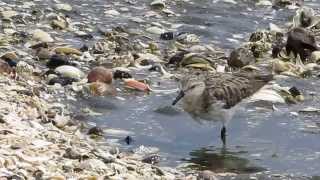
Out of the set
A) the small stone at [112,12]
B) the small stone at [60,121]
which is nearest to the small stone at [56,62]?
the small stone at [60,121]

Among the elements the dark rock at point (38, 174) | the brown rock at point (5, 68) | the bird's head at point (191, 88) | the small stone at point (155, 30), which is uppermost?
the dark rock at point (38, 174)

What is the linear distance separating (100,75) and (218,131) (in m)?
1.85

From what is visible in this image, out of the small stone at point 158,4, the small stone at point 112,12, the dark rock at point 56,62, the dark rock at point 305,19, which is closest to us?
the dark rock at point 56,62

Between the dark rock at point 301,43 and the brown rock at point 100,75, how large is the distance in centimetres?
302

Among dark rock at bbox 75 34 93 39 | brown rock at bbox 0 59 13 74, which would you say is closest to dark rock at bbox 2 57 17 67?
brown rock at bbox 0 59 13 74

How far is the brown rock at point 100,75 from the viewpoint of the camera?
428 inches

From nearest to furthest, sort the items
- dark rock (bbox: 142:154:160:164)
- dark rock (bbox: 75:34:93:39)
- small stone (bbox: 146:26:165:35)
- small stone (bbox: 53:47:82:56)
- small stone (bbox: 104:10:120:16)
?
1. dark rock (bbox: 142:154:160:164)
2. small stone (bbox: 53:47:82:56)
3. dark rock (bbox: 75:34:93:39)
4. small stone (bbox: 146:26:165:35)
5. small stone (bbox: 104:10:120:16)

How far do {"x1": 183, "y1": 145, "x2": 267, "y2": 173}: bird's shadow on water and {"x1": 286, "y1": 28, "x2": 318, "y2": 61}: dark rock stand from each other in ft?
12.2

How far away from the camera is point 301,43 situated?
1262 centimetres

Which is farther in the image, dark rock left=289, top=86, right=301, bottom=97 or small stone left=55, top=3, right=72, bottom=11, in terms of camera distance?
small stone left=55, top=3, right=72, bottom=11

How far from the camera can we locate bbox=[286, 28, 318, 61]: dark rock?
1262cm

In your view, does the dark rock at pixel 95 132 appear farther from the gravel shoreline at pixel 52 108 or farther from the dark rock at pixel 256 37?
the dark rock at pixel 256 37

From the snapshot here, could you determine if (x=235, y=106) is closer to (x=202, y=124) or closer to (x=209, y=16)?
(x=202, y=124)

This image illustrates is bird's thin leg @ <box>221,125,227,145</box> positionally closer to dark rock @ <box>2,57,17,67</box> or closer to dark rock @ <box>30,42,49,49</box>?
dark rock @ <box>2,57,17,67</box>
